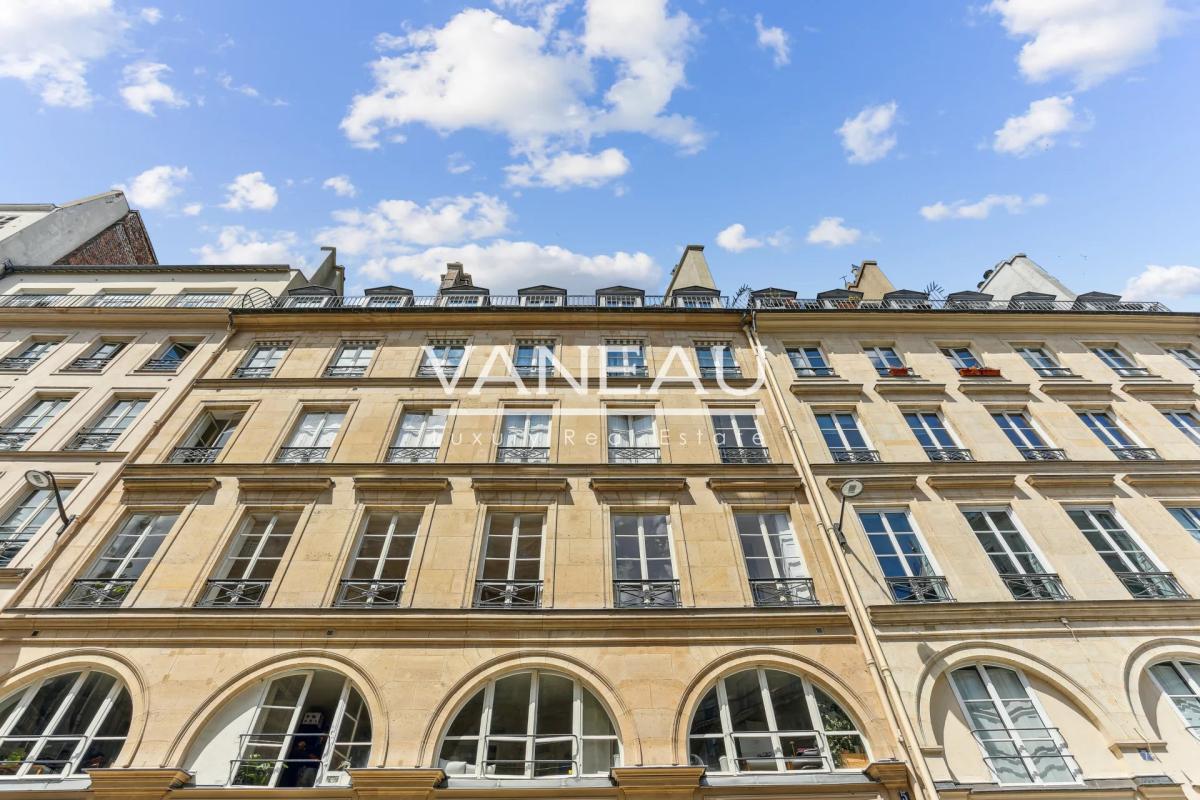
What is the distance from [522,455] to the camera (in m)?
12.6

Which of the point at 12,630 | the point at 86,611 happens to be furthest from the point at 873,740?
the point at 12,630

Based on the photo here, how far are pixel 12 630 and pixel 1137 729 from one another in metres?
17.4

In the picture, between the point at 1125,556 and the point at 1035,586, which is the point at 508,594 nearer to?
the point at 1035,586

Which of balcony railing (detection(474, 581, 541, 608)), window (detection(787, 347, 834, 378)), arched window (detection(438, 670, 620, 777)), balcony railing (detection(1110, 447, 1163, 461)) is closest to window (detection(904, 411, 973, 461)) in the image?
window (detection(787, 347, 834, 378))

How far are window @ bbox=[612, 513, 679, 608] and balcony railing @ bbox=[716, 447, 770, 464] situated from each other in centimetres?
223

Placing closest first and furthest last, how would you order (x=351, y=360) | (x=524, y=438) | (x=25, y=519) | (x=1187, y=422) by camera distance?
(x=25, y=519), (x=524, y=438), (x=1187, y=422), (x=351, y=360)

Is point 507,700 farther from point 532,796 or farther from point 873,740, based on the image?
point 873,740

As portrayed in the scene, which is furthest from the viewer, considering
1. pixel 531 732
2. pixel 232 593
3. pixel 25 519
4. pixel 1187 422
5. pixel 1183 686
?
pixel 1187 422

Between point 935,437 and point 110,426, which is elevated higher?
point 110,426

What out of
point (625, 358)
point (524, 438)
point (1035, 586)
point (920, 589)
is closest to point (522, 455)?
point (524, 438)

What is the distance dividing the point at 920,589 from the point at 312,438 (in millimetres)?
12651

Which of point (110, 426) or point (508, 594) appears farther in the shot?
point (110, 426)

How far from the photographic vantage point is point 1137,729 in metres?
8.48

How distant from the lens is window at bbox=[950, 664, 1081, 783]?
27.0 feet
